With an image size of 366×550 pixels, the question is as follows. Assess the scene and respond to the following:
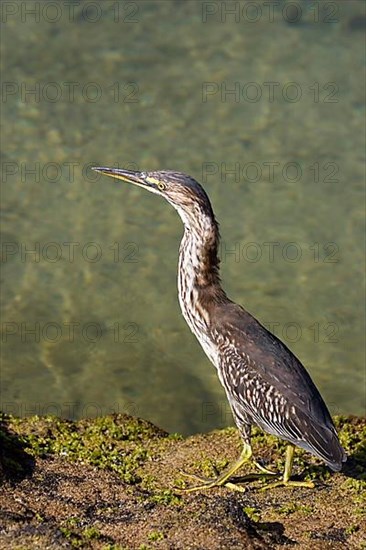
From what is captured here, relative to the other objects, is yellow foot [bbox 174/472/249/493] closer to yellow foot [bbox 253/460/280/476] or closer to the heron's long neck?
yellow foot [bbox 253/460/280/476]

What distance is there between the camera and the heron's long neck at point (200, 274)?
→ 6344 mm

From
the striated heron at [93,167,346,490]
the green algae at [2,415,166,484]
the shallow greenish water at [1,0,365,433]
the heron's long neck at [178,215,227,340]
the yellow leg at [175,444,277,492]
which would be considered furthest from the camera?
the shallow greenish water at [1,0,365,433]

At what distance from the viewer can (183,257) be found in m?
6.50

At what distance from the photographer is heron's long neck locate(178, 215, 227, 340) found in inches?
250

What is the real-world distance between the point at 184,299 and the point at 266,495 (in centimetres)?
Answer: 139

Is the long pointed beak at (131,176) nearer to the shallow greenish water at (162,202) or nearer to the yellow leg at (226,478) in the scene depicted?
the yellow leg at (226,478)

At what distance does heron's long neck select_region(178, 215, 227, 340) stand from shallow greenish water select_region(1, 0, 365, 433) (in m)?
2.91

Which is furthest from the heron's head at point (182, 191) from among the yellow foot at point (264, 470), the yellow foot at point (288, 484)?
the yellow foot at point (288, 484)

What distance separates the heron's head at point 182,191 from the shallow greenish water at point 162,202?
335 cm

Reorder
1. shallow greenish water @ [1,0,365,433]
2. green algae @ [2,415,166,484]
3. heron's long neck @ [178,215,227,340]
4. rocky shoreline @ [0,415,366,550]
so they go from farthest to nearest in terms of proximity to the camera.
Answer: shallow greenish water @ [1,0,365,433], heron's long neck @ [178,215,227,340], green algae @ [2,415,166,484], rocky shoreline @ [0,415,366,550]

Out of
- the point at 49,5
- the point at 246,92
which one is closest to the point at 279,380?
the point at 246,92

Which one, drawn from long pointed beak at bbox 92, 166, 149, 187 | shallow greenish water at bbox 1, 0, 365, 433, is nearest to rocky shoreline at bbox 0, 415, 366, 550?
long pointed beak at bbox 92, 166, 149, 187

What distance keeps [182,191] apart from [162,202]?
584 centimetres

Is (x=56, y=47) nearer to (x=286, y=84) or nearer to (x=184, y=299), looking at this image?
(x=286, y=84)
